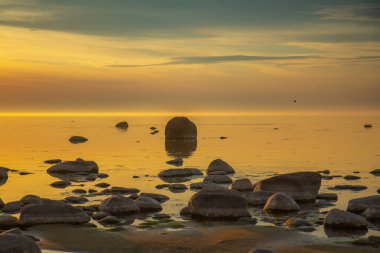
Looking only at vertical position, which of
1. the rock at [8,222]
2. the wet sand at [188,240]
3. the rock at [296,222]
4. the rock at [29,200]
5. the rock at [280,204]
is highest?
the rock at [29,200]

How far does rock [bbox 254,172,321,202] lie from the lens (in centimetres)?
2930

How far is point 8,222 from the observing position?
2306cm

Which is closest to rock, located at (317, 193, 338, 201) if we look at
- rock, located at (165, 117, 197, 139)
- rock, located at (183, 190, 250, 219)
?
rock, located at (183, 190, 250, 219)

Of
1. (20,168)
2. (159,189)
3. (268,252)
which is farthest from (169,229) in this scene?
(20,168)

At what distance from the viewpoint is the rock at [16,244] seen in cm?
1742

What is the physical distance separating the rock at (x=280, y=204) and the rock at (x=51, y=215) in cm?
773

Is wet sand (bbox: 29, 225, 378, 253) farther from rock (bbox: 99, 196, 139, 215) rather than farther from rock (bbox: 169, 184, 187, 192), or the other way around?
rock (bbox: 169, 184, 187, 192)

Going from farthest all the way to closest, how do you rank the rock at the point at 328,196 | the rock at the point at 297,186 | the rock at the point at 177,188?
the rock at the point at 177,188, the rock at the point at 328,196, the rock at the point at 297,186

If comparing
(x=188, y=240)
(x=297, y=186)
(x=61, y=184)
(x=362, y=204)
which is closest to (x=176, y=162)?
(x=61, y=184)

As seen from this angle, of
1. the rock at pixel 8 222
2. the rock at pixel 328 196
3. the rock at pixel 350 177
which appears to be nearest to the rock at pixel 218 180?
the rock at pixel 328 196

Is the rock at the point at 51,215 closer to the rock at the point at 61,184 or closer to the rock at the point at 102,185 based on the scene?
the rock at the point at 102,185

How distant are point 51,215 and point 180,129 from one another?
2504 inches

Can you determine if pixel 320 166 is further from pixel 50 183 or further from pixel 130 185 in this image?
pixel 50 183

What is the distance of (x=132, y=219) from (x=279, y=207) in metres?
6.30
